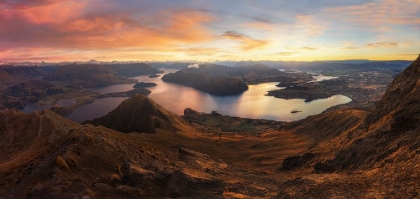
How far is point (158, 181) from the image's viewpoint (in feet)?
82.6

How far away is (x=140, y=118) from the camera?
96125mm

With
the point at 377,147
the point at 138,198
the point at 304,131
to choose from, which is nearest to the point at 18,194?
the point at 138,198

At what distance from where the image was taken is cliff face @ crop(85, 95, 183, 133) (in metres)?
85.5

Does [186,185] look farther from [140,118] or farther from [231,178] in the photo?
[140,118]

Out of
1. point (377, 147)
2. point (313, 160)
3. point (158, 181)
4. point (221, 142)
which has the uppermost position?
point (377, 147)

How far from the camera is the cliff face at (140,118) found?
3366 inches

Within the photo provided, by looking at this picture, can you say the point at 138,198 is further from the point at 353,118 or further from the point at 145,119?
the point at 145,119

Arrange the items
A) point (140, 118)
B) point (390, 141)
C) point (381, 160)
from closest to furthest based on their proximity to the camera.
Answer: point (381, 160) → point (390, 141) → point (140, 118)

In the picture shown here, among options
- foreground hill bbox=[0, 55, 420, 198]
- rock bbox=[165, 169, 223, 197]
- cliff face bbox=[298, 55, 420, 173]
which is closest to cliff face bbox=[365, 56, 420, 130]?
cliff face bbox=[298, 55, 420, 173]

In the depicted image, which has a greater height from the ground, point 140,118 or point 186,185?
point 186,185

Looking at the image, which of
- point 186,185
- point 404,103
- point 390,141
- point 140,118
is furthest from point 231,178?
point 140,118

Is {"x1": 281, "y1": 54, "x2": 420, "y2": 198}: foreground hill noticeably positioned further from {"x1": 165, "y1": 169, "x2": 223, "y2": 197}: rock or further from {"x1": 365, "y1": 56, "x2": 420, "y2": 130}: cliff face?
{"x1": 165, "y1": 169, "x2": 223, "y2": 197}: rock

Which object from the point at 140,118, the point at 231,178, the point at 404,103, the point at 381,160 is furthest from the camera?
the point at 140,118

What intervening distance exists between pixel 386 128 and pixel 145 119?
75.1 meters
